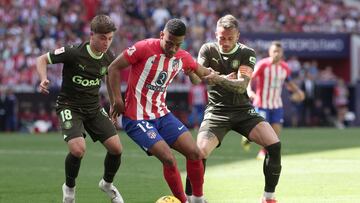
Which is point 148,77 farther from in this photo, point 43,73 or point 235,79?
point 43,73

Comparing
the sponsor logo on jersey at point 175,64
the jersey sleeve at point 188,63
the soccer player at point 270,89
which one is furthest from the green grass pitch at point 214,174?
the sponsor logo on jersey at point 175,64

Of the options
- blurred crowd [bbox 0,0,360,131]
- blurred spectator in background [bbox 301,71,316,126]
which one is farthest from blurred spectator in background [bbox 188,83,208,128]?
blurred spectator in background [bbox 301,71,316,126]

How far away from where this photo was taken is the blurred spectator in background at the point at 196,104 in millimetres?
31328

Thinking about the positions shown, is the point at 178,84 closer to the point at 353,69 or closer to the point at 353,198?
the point at 353,69

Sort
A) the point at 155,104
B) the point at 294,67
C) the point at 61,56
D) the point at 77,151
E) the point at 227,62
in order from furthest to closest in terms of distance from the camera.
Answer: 1. the point at 294,67
2. the point at 227,62
3. the point at 61,56
4. the point at 77,151
5. the point at 155,104

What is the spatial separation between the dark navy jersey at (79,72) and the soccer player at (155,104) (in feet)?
2.73

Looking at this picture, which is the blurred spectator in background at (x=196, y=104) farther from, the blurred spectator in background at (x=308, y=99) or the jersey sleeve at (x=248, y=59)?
the jersey sleeve at (x=248, y=59)

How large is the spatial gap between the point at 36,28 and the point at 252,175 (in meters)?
18.8

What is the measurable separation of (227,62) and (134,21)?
23.1 meters

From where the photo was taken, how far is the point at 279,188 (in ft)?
41.3

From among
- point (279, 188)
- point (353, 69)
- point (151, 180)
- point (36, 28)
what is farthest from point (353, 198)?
point (353, 69)

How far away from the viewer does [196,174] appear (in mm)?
10289

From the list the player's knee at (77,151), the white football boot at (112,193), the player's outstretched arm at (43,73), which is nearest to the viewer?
the player's outstretched arm at (43,73)

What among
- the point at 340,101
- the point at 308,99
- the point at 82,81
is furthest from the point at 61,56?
the point at 340,101
